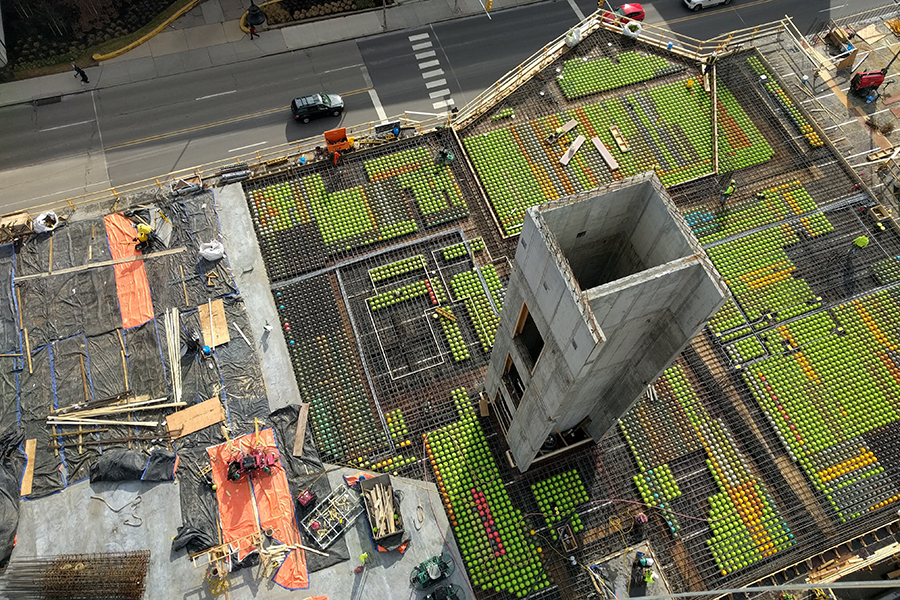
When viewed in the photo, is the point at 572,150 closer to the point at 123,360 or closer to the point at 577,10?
the point at 577,10

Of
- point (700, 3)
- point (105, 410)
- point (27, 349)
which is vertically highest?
point (700, 3)

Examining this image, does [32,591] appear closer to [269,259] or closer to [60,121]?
[269,259]

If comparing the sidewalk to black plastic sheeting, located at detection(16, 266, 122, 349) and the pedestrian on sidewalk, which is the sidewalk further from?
black plastic sheeting, located at detection(16, 266, 122, 349)

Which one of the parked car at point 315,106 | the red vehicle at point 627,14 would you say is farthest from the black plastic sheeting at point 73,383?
the red vehicle at point 627,14

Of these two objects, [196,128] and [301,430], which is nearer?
[301,430]

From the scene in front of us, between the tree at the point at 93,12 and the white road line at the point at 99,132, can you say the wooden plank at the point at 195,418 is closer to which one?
the white road line at the point at 99,132

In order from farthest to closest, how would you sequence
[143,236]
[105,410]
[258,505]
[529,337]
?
[143,236] → [105,410] → [258,505] → [529,337]

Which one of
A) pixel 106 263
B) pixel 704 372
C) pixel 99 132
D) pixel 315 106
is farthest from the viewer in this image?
pixel 315 106

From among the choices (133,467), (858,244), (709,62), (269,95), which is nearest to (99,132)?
(269,95)
